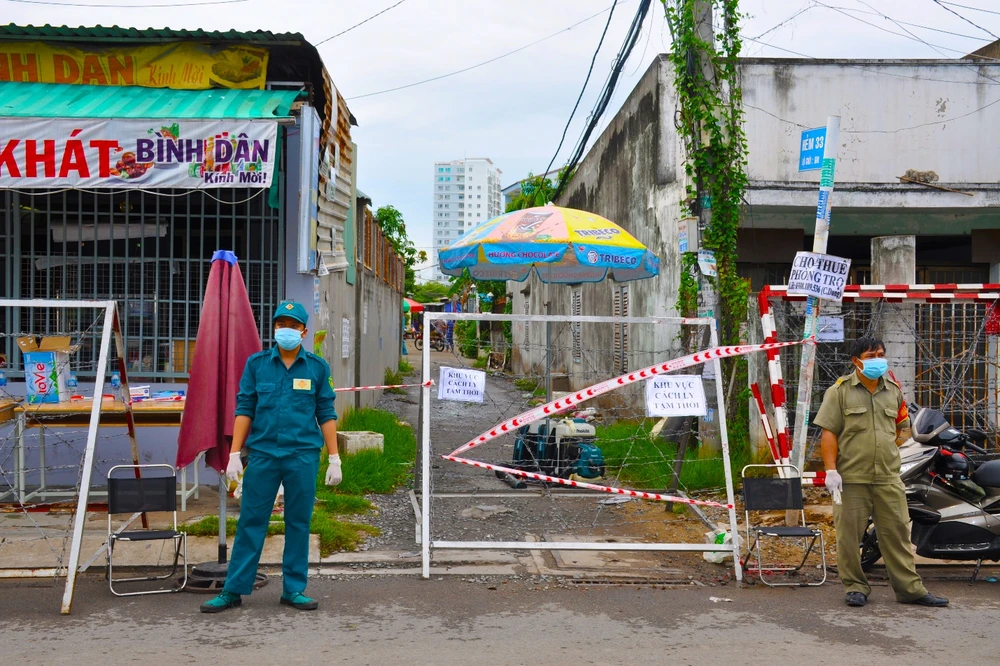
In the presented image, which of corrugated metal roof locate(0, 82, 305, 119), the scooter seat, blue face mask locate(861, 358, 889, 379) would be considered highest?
corrugated metal roof locate(0, 82, 305, 119)

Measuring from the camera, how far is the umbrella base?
6.00 m

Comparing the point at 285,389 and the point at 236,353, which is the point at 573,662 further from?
the point at 236,353

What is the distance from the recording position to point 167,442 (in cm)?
921

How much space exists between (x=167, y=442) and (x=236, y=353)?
3633 millimetres

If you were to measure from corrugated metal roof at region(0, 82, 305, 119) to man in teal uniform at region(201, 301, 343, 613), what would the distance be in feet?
11.1

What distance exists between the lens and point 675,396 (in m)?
6.73

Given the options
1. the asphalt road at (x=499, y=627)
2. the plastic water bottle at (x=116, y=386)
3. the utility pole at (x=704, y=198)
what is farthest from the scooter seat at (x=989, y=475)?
the plastic water bottle at (x=116, y=386)

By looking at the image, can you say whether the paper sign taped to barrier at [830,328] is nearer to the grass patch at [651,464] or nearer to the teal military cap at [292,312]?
the grass patch at [651,464]

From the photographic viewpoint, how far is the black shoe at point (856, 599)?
593 centimetres

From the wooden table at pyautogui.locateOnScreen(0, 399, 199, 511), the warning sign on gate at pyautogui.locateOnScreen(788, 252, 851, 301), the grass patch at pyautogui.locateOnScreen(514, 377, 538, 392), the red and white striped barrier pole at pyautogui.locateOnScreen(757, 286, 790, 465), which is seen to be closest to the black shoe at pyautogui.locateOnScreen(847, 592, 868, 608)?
the red and white striped barrier pole at pyautogui.locateOnScreen(757, 286, 790, 465)

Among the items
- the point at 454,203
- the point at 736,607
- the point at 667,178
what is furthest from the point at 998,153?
the point at 454,203

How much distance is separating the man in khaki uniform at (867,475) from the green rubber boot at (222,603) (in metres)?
3.98

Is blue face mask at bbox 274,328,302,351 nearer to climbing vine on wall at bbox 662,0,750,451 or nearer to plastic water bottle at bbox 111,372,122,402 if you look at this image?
plastic water bottle at bbox 111,372,122,402

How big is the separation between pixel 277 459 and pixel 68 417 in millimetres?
3857
